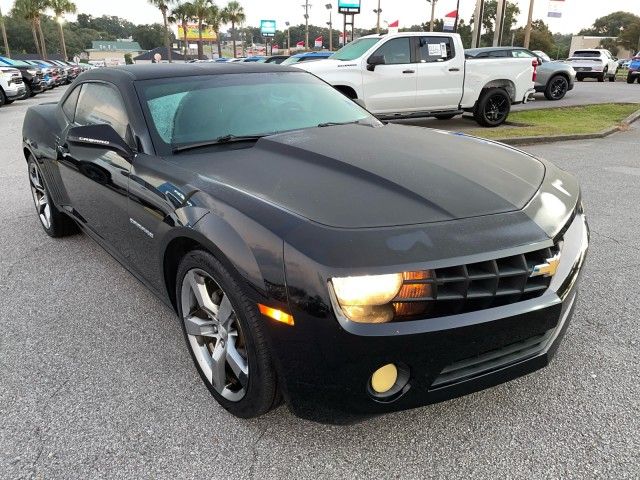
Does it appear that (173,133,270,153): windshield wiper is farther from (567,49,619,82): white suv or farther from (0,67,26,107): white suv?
(567,49,619,82): white suv

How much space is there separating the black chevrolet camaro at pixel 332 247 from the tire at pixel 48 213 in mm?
1513

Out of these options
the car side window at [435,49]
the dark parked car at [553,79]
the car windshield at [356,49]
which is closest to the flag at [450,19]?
the dark parked car at [553,79]

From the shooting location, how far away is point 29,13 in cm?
5403

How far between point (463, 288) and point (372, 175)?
2.41 ft

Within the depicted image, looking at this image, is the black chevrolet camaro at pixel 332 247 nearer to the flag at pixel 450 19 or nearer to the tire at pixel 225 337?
the tire at pixel 225 337

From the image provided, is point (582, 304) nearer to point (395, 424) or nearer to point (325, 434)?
point (395, 424)

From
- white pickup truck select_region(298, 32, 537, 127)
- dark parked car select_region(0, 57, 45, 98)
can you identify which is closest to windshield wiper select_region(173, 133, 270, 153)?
white pickup truck select_region(298, 32, 537, 127)

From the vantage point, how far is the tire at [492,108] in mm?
10445

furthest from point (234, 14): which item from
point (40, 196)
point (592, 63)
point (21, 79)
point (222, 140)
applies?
point (222, 140)

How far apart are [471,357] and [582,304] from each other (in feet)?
5.63

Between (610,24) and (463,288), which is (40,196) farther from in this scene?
(610,24)

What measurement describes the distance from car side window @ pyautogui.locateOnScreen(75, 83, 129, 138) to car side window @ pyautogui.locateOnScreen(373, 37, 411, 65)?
690cm

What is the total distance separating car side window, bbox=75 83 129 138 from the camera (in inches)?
116

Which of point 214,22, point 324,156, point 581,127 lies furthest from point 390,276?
point 214,22
